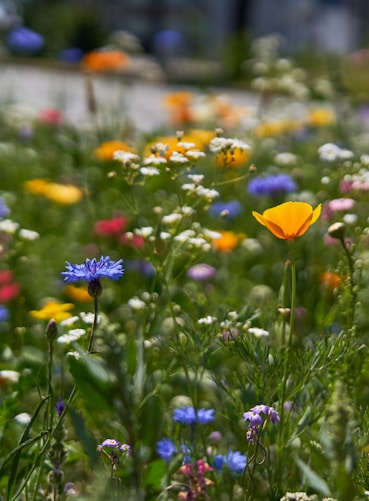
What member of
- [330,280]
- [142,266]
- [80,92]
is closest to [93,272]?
[330,280]

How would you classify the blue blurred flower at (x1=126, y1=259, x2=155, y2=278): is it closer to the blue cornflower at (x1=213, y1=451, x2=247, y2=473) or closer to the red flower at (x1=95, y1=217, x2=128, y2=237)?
the red flower at (x1=95, y1=217, x2=128, y2=237)

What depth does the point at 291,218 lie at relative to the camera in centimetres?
127

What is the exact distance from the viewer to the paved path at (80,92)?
641 centimetres

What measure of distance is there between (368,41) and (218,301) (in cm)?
1397

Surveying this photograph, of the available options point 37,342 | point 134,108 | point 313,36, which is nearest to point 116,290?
point 37,342

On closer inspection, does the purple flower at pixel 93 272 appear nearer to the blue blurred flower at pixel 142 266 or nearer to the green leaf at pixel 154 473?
the green leaf at pixel 154 473

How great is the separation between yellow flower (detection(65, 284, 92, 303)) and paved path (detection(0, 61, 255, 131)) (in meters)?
2.66

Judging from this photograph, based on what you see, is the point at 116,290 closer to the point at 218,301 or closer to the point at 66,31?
the point at 218,301

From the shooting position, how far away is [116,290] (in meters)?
2.49

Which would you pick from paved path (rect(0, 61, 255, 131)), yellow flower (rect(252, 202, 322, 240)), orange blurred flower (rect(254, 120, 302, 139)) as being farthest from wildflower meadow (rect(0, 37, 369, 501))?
paved path (rect(0, 61, 255, 131))

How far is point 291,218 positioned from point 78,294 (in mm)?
1042

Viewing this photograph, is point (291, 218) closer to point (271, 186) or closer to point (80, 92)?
point (271, 186)

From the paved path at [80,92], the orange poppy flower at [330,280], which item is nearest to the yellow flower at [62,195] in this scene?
the orange poppy flower at [330,280]

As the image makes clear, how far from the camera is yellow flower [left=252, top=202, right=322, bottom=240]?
126 cm
